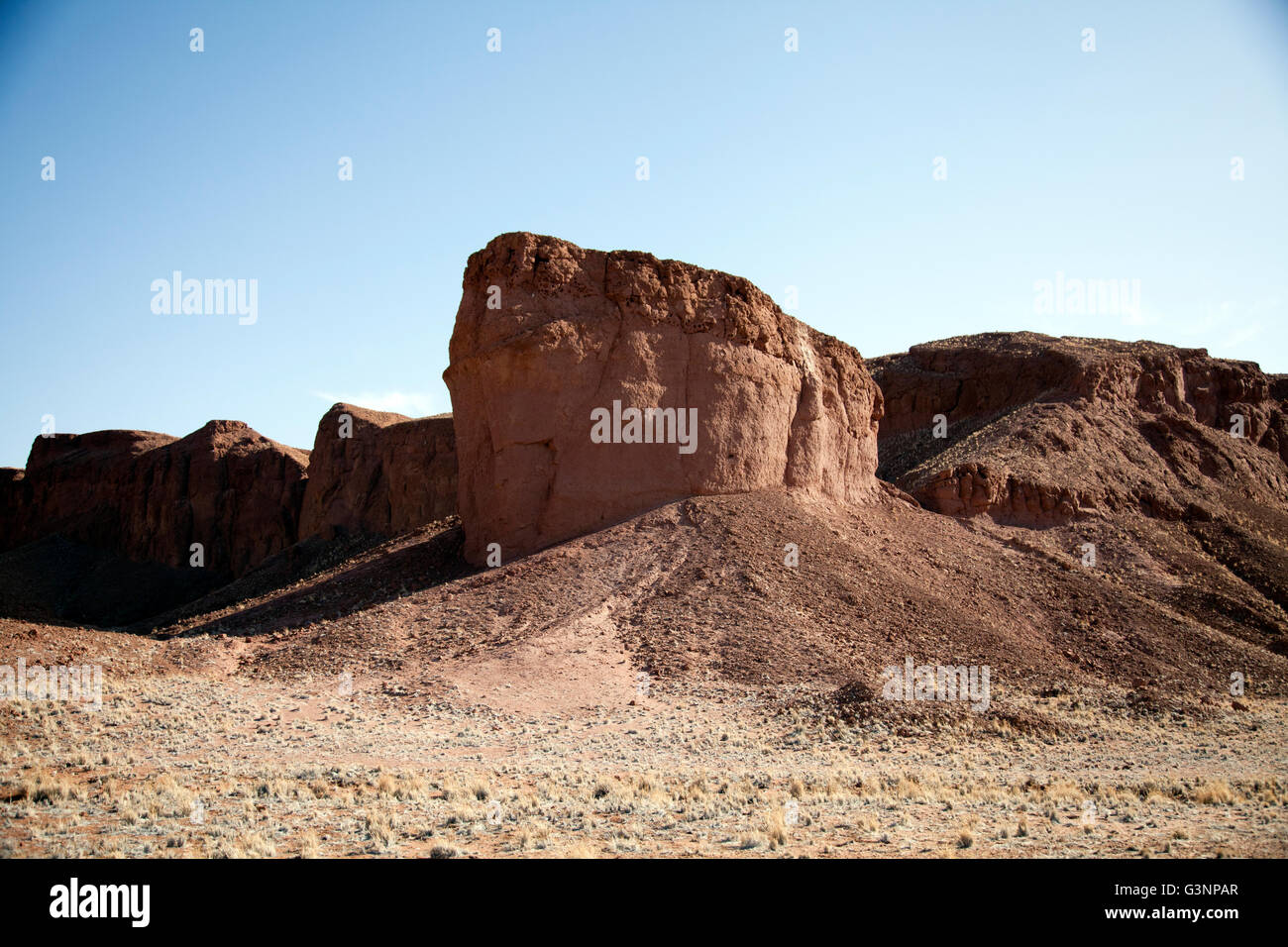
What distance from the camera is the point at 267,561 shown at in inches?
1526

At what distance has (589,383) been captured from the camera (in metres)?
22.9

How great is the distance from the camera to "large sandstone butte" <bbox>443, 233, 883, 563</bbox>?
22828 mm

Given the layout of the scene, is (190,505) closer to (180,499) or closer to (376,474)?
(180,499)

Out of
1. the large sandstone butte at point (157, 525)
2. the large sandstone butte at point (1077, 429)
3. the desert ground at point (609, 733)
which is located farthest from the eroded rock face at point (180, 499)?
the large sandstone butte at point (1077, 429)

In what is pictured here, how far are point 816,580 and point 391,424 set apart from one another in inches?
1004

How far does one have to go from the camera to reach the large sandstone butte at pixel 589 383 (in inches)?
899

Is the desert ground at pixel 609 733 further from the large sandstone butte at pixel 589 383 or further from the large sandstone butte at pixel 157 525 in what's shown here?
the large sandstone butte at pixel 157 525

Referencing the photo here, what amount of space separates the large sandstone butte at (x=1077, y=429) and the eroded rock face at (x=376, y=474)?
1783cm

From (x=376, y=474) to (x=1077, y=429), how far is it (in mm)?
27154

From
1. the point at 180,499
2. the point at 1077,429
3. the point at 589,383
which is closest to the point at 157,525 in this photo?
the point at 180,499

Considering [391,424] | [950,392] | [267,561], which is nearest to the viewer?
[267,561]

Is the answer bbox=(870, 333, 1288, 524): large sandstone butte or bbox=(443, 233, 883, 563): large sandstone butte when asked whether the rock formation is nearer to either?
bbox=(443, 233, 883, 563): large sandstone butte
